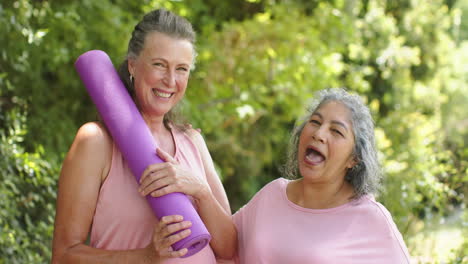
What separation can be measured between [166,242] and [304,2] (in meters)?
5.59

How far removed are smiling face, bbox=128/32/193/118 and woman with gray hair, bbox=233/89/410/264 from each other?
0.56 metres

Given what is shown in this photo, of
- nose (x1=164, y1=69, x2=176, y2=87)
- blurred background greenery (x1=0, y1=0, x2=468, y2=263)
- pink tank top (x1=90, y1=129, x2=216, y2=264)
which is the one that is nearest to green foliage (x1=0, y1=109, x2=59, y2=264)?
blurred background greenery (x1=0, y1=0, x2=468, y2=263)

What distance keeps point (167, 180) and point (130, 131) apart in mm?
227

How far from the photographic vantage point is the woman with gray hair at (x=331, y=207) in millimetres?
2055

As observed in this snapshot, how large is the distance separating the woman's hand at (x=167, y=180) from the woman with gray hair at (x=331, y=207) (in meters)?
0.36

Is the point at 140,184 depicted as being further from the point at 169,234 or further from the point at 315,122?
the point at 315,122

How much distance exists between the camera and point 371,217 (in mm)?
2080

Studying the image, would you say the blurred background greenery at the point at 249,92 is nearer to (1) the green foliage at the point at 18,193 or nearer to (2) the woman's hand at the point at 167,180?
(1) the green foliage at the point at 18,193

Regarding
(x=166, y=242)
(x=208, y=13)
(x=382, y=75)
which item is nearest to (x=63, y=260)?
(x=166, y=242)

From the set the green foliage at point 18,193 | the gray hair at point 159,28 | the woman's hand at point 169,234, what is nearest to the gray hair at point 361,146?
the gray hair at point 159,28

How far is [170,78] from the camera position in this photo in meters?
2.07

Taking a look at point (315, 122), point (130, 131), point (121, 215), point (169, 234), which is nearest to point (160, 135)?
point (130, 131)

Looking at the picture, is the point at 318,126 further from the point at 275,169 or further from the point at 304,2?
the point at 275,169

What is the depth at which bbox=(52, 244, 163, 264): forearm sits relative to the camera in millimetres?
1931
